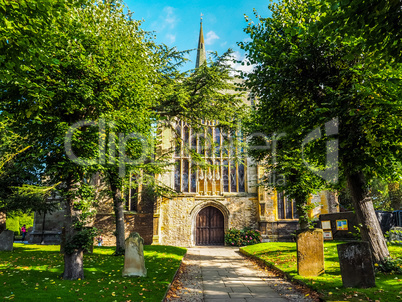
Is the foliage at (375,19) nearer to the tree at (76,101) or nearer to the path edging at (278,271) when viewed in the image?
the path edging at (278,271)

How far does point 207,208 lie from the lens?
2430 cm

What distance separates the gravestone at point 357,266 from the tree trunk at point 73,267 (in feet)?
22.8

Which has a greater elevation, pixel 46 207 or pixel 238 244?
pixel 46 207

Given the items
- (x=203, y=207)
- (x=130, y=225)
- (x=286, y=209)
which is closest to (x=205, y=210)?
(x=203, y=207)

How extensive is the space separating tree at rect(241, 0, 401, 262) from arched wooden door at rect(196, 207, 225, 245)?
1539cm

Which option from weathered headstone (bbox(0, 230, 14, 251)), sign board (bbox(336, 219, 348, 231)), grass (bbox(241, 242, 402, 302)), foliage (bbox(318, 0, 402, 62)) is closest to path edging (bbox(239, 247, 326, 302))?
grass (bbox(241, 242, 402, 302))

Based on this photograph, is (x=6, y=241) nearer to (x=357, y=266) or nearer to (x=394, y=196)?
(x=357, y=266)

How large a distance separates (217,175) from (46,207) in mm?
12990

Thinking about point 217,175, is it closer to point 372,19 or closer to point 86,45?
point 86,45

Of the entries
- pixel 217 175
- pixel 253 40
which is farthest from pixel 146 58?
pixel 217 175

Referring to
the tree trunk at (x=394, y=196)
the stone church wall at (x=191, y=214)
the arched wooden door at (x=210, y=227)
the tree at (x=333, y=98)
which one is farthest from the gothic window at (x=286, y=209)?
the tree at (x=333, y=98)

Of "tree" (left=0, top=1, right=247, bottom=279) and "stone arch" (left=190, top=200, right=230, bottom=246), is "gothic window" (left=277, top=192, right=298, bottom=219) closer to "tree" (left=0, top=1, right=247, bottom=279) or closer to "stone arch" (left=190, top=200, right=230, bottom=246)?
"stone arch" (left=190, top=200, right=230, bottom=246)

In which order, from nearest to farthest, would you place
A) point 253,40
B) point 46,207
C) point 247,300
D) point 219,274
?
point 247,300, point 253,40, point 219,274, point 46,207

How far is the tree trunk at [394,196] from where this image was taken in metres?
27.1
